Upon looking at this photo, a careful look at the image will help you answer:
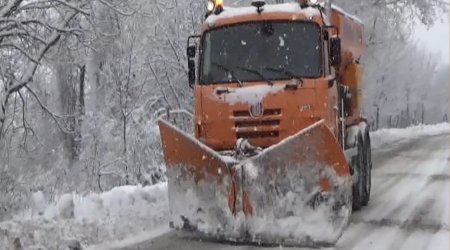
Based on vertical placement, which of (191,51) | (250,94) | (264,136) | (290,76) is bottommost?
(264,136)

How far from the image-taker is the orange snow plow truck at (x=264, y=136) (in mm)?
7277

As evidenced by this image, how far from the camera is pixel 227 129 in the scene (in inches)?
318

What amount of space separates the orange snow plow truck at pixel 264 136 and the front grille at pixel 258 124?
12 mm

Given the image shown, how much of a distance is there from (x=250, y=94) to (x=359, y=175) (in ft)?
9.57

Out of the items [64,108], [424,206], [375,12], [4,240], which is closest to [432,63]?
[375,12]

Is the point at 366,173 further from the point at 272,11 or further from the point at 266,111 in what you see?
the point at 272,11

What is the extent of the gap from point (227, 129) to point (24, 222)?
2.68 metres

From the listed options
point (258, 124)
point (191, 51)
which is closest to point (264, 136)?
point (258, 124)

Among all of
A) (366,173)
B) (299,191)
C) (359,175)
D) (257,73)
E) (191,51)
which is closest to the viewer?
(299,191)

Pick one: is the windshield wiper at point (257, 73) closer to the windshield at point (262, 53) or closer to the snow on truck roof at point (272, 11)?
the windshield at point (262, 53)

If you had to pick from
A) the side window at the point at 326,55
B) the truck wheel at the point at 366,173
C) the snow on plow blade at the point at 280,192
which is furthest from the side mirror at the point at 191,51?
the truck wheel at the point at 366,173

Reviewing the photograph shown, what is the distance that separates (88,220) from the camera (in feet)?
26.6

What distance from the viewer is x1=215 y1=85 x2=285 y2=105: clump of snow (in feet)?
26.0

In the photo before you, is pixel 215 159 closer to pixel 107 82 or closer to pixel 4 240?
pixel 4 240
